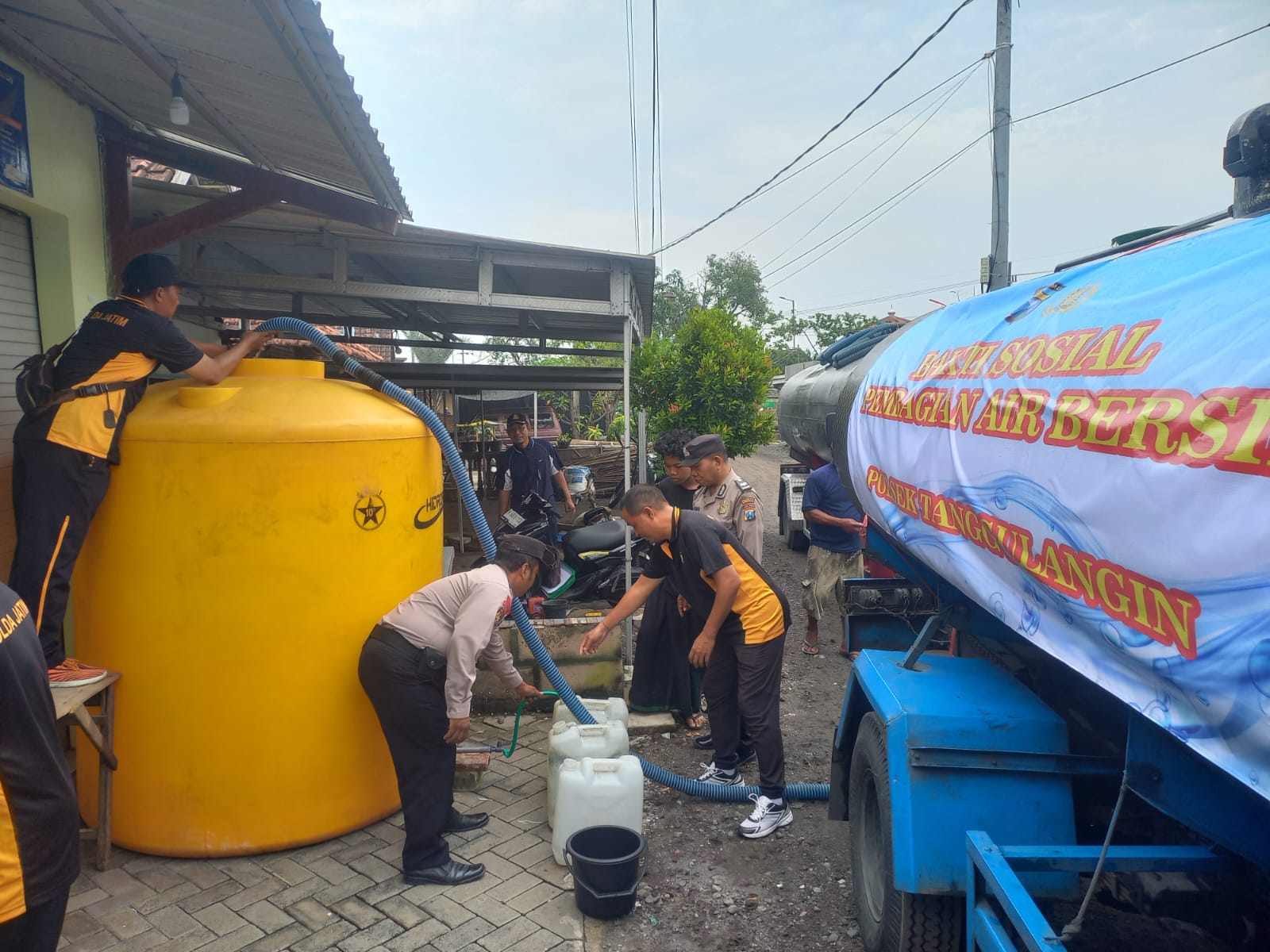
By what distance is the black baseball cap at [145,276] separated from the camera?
149 inches

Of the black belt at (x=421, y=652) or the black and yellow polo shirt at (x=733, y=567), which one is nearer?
the black belt at (x=421, y=652)

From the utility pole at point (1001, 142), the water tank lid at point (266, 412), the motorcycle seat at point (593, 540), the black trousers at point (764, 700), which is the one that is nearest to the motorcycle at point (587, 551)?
the motorcycle seat at point (593, 540)

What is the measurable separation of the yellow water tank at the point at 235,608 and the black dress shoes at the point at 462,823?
1.76ft

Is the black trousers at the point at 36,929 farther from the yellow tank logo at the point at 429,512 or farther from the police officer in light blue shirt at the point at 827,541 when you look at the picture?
the police officer in light blue shirt at the point at 827,541

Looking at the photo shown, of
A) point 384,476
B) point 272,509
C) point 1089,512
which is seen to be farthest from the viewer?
point 384,476

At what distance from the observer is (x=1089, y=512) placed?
6.34ft

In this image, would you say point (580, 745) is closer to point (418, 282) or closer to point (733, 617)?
point (733, 617)

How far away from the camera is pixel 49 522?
11.5 feet

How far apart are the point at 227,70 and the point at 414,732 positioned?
3.23m

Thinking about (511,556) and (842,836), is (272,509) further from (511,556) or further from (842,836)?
(842,836)

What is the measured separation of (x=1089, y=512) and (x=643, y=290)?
6.79m

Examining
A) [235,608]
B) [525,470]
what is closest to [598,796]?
[235,608]

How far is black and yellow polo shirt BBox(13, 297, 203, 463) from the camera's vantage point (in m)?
3.50

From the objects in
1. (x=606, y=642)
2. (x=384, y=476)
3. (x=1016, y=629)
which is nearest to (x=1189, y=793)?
(x=1016, y=629)
